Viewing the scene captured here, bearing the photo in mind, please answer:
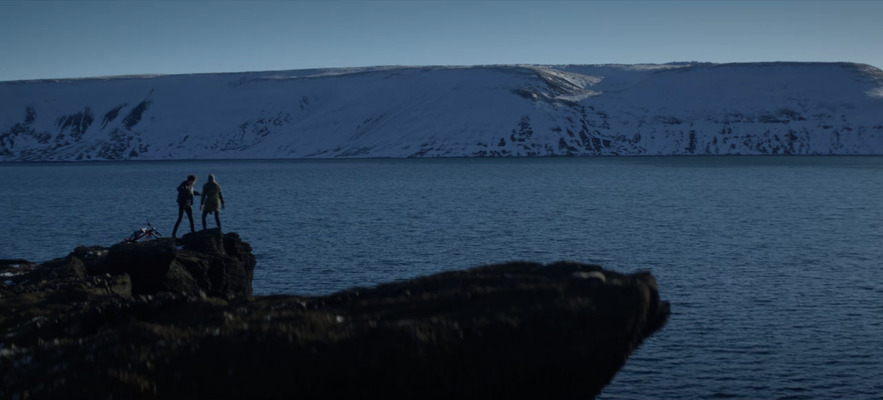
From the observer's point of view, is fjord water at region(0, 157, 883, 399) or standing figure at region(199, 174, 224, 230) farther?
standing figure at region(199, 174, 224, 230)

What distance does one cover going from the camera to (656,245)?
1624 inches

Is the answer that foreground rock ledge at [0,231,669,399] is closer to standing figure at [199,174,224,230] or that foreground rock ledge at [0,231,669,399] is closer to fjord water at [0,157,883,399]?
fjord water at [0,157,883,399]

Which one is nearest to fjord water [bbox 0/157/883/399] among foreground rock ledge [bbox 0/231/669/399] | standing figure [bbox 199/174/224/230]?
standing figure [bbox 199/174/224/230]

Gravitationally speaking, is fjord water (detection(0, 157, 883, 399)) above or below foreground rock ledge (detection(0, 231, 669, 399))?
below

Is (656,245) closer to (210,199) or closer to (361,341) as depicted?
(210,199)

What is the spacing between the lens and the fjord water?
20.3 meters

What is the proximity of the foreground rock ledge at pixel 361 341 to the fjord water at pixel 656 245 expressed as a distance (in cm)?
648

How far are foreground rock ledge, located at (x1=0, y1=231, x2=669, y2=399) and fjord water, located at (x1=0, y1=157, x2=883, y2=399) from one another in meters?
6.48

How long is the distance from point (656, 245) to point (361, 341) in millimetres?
32643

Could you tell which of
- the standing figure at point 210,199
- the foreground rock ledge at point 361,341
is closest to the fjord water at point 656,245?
the standing figure at point 210,199

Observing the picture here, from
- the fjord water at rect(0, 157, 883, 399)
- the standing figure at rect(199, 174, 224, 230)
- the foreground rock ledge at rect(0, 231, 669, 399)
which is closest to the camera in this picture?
the foreground rock ledge at rect(0, 231, 669, 399)

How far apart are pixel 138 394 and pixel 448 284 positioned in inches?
225

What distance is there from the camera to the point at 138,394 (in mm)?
9648

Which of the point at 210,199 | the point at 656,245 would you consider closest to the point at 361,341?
the point at 210,199
